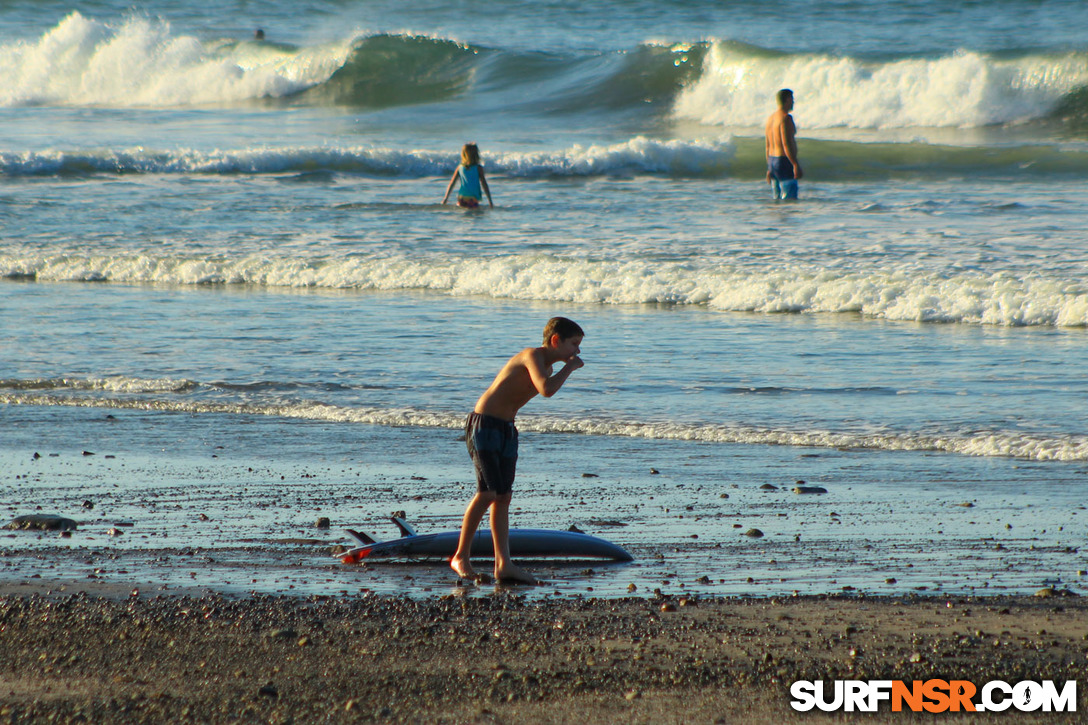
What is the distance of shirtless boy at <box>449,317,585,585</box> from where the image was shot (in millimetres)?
4887

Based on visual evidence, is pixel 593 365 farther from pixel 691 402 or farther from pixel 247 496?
pixel 247 496

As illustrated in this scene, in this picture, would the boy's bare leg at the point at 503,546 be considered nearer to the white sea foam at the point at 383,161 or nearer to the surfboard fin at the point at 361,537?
the surfboard fin at the point at 361,537

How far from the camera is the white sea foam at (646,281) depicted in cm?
1113

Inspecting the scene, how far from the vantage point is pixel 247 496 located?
607 cm

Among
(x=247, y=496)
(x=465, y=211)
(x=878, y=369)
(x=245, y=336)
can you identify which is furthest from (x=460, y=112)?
(x=247, y=496)

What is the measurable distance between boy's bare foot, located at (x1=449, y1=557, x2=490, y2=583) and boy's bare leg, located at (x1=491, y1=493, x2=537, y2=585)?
2.9 inches

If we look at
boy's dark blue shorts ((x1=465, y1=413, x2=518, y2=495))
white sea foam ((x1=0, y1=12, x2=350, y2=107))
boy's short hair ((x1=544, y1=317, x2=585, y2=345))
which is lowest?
boy's dark blue shorts ((x1=465, y1=413, x2=518, y2=495))

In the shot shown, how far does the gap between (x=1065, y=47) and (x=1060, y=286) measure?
19.8 meters

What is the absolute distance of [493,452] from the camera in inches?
195

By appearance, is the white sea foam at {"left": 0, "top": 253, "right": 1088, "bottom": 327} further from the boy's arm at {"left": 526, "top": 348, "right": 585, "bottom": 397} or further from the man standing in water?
the boy's arm at {"left": 526, "top": 348, "right": 585, "bottom": 397}

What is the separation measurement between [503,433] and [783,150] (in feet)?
43.5

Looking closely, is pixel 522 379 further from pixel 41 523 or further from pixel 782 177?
pixel 782 177

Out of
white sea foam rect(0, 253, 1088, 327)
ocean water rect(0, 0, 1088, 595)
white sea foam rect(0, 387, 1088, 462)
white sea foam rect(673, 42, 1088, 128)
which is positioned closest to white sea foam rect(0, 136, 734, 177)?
ocean water rect(0, 0, 1088, 595)

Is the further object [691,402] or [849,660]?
[691,402]
